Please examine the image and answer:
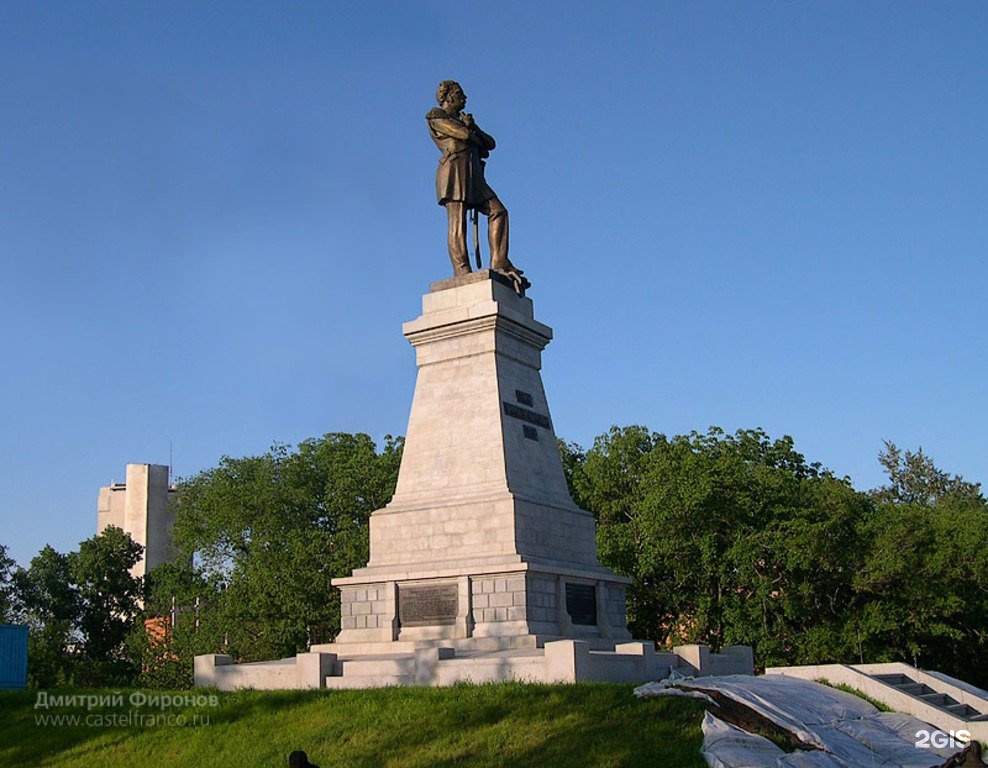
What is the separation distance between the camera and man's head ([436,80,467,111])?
23.4 m

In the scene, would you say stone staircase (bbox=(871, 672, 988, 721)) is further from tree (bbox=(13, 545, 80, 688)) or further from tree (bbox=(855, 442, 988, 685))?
tree (bbox=(13, 545, 80, 688))

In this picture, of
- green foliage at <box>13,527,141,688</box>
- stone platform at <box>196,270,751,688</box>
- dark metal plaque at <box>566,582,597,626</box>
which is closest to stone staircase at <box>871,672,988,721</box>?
stone platform at <box>196,270,751,688</box>

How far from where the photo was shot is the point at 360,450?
41125 mm

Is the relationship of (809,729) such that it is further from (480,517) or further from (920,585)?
(920,585)

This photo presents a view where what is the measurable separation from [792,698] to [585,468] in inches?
855

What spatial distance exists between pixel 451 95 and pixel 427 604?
34.0ft

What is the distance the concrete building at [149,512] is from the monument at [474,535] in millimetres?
47305

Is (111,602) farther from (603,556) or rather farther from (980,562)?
(980,562)

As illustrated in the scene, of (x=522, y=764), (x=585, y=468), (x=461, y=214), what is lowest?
(x=522, y=764)

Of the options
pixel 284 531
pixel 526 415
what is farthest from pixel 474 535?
pixel 284 531

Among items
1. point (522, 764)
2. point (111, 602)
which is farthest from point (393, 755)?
point (111, 602)

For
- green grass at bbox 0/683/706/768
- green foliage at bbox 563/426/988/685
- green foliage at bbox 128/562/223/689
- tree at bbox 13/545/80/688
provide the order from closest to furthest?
green grass at bbox 0/683/706/768 → green foliage at bbox 563/426/988/685 → green foliage at bbox 128/562/223/689 → tree at bbox 13/545/80/688

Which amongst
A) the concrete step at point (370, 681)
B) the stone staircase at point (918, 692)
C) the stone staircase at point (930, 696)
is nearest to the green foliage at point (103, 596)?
the concrete step at point (370, 681)

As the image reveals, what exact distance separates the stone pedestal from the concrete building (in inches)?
1869
